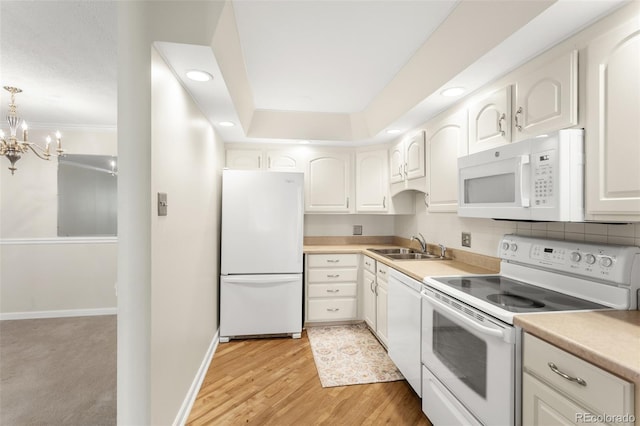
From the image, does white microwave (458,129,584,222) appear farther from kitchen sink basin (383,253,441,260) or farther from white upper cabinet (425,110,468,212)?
kitchen sink basin (383,253,441,260)

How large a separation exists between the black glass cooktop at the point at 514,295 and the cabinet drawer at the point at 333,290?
1.54 m

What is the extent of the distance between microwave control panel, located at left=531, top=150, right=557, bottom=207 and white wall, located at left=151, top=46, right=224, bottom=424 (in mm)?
1833

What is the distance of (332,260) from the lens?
3205 millimetres

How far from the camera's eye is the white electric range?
119cm

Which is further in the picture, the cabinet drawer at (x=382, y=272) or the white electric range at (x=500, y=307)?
the cabinet drawer at (x=382, y=272)

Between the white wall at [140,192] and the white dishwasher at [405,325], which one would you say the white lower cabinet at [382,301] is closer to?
the white dishwasher at [405,325]

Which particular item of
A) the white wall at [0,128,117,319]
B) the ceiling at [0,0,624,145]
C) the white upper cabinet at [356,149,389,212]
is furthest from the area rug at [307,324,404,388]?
the white wall at [0,128,117,319]

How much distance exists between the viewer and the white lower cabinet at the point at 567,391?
82 cm

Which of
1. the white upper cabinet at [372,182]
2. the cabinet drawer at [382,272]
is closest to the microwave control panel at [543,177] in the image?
the cabinet drawer at [382,272]

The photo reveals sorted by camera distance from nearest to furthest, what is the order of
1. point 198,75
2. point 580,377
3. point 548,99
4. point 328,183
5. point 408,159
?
point 580,377
point 548,99
point 198,75
point 408,159
point 328,183

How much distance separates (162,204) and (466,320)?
5.33ft

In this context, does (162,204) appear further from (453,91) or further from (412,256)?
(412,256)

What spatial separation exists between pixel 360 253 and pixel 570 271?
2010mm

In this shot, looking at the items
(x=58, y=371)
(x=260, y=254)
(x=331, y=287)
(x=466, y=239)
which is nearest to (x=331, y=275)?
(x=331, y=287)
